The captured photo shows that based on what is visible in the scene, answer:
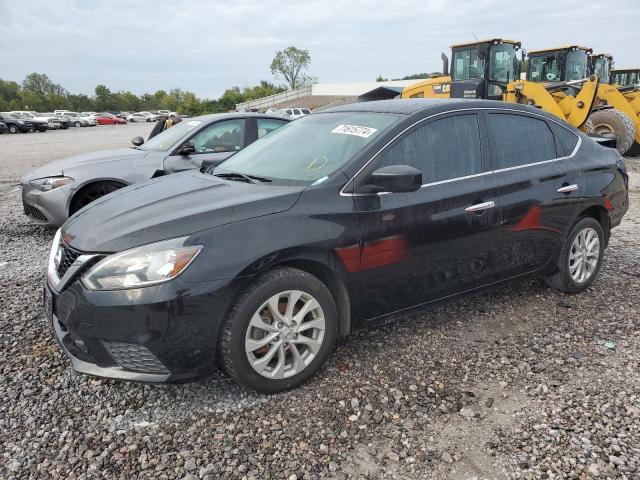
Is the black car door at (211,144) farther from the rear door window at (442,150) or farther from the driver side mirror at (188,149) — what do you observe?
the rear door window at (442,150)

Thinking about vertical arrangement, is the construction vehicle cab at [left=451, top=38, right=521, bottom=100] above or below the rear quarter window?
above

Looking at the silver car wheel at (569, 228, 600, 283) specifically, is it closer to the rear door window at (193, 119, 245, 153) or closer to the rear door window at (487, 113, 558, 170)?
the rear door window at (487, 113, 558, 170)

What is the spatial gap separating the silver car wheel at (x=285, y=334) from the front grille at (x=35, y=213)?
4.31 metres

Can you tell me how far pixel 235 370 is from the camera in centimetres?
264

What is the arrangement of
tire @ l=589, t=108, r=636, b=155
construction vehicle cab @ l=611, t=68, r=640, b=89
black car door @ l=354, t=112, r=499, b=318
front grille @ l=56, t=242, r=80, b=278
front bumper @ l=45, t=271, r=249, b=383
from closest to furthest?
front bumper @ l=45, t=271, r=249, b=383 < front grille @ l=56, t=242, r=80, b=278 < black car door @ l=354, t=112, r=499, b=318 < tire @ l=589, t=108, r=636, b=155 < construction vehicle cab @ l=611, t=68, r=640, b=89

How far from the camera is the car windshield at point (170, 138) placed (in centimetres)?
623

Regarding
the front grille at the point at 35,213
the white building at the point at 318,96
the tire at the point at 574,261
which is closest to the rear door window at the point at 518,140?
the tire at the point at 574,261

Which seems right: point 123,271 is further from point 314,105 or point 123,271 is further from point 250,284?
point 314,105

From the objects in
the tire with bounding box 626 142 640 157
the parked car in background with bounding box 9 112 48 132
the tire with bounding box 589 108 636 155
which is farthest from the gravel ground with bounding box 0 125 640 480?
the parked car in background with bounding box 9 112 48 132

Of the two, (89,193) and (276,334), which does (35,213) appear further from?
(276,334)

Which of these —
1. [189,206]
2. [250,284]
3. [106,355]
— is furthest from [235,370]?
[189,206]

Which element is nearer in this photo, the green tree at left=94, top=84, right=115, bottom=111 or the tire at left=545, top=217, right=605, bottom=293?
the tire at left=545, top=217, right=605, bottom=293

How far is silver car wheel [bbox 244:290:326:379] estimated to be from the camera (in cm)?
268

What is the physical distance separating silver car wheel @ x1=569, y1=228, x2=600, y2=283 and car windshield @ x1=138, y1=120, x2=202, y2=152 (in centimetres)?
450
